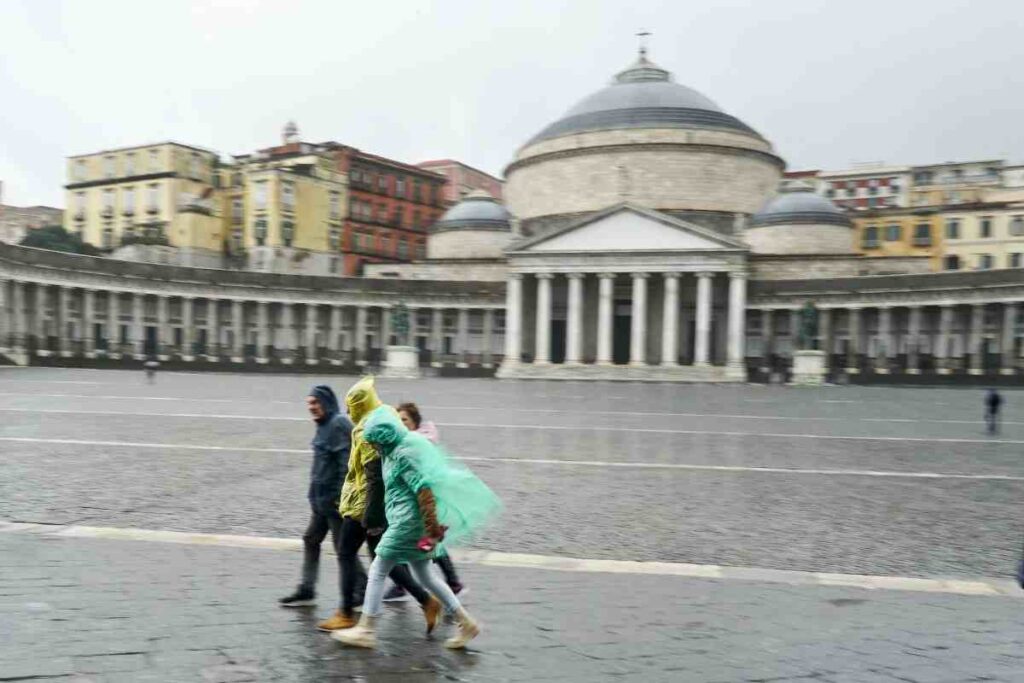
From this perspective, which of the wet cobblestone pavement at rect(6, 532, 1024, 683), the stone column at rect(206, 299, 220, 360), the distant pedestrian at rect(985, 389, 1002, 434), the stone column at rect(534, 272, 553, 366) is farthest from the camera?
the stone column at rect(206, 299, 220, 360)

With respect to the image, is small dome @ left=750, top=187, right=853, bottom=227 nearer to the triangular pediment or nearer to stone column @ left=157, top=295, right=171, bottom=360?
the triangular pediment

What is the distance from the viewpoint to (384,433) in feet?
19.3

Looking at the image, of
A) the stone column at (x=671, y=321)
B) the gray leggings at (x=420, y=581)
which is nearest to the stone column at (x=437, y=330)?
the stone column at (x=671, y=321)

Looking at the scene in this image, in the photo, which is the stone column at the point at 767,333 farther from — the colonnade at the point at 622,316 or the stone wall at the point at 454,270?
the stone wall at the point at 454,270

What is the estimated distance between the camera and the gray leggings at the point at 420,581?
19.3 feet

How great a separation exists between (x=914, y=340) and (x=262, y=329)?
44771mm

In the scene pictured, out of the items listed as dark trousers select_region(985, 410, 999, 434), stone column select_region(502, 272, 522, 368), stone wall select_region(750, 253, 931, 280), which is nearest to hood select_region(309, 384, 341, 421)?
dark trousers select_region(985, 410, 999, 434)

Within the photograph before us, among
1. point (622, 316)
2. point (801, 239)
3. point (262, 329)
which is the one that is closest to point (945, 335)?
point (801, 239)

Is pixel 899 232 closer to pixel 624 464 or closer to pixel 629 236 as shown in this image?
pixel 629 236

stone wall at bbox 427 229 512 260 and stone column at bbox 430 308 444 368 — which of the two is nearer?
stone column at bbox 430 308 444 368

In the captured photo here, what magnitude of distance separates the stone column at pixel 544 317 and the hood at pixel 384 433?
54.9 m

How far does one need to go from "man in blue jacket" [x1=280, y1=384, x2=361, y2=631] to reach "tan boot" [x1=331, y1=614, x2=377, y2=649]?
898 mm

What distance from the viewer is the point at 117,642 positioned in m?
5.61

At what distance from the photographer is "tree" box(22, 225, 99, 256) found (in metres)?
71.7
